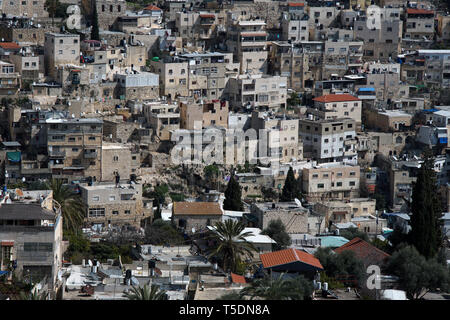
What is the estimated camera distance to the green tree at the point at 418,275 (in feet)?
98.3

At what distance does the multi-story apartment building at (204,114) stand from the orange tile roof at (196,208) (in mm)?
7319

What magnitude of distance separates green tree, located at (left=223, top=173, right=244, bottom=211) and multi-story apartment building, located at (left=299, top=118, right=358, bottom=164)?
7.47m

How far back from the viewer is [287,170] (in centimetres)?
4606

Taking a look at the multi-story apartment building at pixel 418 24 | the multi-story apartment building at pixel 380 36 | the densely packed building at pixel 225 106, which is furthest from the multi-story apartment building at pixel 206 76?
the multi-story apartment building at pixel 418 24

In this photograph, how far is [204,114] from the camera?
47.1 metres

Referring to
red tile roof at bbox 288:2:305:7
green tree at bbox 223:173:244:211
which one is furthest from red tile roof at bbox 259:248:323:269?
red tile roof at bbox 288:2:305:7

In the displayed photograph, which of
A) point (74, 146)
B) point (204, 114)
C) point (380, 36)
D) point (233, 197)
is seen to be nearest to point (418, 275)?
point (233, 197)

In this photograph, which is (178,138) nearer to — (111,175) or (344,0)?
(111,175)

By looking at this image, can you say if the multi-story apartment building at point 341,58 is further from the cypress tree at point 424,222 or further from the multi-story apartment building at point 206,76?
the cypress tree at point 424,222

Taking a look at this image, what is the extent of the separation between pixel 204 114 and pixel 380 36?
50.4 feet

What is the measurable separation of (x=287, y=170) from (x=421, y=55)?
14.5m

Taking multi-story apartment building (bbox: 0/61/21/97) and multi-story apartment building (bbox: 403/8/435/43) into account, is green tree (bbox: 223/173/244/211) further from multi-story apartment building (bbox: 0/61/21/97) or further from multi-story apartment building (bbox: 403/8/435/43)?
multi-story apartment building (bbox: 403/8/435/43)
